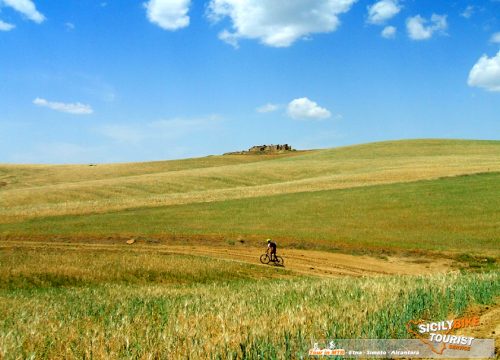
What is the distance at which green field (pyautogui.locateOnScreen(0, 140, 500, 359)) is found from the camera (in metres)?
5.81

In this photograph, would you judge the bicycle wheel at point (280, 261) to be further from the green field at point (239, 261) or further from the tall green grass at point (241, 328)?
the tall green grass at point (241, 328)

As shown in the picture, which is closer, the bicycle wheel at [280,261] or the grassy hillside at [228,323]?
the grassy hillside at [228,323]

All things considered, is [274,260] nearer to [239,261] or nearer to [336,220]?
[239,261]

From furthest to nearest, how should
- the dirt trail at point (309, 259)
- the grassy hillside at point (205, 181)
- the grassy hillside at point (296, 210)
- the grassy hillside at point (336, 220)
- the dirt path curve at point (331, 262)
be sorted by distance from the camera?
1. the grassy hillside at point (205, 181)
2. the grassy hillside at point (296, 210)
3. the grassy hillside at point (336, 220)
4. the dirt trail at point (309, 259)
5. the dirt path curve at point (331, 262)

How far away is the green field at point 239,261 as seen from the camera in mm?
5812

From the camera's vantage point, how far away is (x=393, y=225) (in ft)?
102

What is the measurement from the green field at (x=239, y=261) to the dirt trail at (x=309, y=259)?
17cm

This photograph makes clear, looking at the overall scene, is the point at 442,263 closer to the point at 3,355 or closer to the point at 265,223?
the point at 265,223

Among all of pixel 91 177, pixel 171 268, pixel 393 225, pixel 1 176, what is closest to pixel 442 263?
pixel 393 225

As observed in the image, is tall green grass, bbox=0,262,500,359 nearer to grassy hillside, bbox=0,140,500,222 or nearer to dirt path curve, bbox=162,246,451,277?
dirt path curve, bbox=162,246,451,277

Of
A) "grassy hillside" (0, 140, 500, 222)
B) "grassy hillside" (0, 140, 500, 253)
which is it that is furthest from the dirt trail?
"grassy hillside" (0, 140, 500, 222)

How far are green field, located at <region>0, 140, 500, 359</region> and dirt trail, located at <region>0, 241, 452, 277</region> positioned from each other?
0.17 metres

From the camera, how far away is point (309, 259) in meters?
23.8

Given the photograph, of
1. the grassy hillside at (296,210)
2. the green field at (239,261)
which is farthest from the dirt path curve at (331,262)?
the grassy hillside at (296,210)
